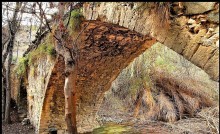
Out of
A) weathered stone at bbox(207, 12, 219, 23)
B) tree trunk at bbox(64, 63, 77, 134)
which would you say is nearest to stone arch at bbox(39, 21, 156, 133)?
tree trunk at bbox(64, 63, 77, 134)

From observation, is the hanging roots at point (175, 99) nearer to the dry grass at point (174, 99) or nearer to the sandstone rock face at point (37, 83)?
the dry grass at point (174, 99)

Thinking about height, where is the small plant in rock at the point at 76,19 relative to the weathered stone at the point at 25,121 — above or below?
above

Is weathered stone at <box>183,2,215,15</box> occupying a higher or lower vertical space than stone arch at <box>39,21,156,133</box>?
higher

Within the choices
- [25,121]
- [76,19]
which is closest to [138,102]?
[25,121]

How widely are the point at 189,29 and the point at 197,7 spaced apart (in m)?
0.29

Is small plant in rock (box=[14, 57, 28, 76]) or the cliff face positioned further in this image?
small plant in rock (box=[14, 57, 28, 76])

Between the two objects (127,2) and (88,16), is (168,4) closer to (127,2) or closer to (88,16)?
(127,2)

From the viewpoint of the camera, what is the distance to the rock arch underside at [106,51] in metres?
3.29

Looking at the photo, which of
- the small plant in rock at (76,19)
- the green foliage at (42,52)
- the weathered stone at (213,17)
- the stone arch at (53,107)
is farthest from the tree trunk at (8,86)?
the weathered stone at (213,17)

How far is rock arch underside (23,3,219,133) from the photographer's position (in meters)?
3.29

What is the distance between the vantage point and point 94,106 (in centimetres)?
963

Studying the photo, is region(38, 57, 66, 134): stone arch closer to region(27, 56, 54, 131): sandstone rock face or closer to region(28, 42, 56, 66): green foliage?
region(27, 56, 54, 131): sandstone rock face

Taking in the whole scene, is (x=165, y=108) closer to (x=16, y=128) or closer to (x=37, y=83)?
(x=37, y=83)

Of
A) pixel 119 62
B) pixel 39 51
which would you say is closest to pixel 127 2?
pixel 119 62
